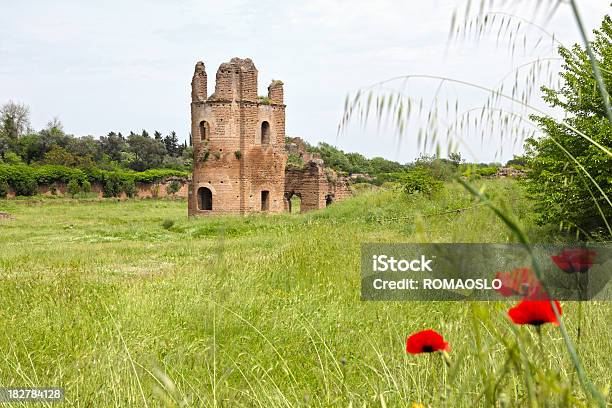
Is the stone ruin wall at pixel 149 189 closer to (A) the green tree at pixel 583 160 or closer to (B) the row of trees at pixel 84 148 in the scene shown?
(B) the row of trees at pixel 84 148

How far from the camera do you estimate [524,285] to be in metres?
1.18

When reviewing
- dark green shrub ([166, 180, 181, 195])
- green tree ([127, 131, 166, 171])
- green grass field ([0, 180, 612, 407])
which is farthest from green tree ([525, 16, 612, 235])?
green tree ([127, 131, 166, 171])

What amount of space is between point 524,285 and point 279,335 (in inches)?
137

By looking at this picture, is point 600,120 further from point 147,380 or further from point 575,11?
point 575,11

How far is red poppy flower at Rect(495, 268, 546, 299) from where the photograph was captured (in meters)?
1.16

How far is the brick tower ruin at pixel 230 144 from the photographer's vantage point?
2538cm

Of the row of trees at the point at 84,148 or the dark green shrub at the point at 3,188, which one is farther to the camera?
the row of trees at the point at 84,148

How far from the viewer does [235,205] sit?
1003 inches

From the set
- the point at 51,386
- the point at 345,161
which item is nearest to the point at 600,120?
the point at 51,386

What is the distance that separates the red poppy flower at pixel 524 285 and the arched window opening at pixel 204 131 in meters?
24.8

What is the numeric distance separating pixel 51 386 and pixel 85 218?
27166 millimetres

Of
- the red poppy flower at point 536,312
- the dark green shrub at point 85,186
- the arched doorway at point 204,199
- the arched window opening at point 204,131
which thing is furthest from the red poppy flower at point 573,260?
the dark green shrub at point 85,186

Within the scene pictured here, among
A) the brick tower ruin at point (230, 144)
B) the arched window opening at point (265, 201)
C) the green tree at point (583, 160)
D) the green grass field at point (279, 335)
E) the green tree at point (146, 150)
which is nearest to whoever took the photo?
the green grass field at point (279, 335)

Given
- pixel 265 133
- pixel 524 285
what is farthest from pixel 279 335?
pixel 265 133
